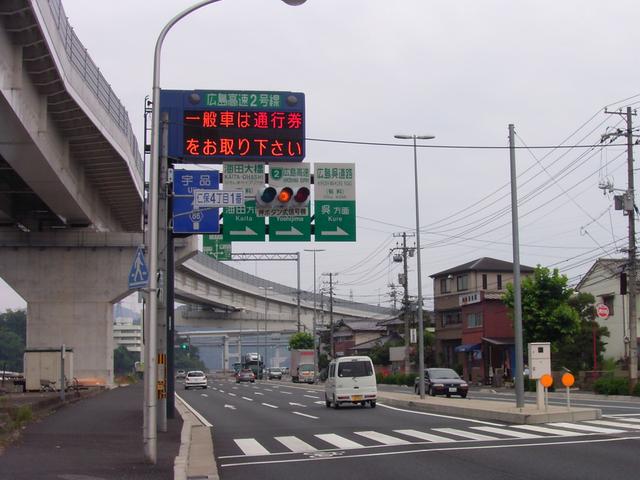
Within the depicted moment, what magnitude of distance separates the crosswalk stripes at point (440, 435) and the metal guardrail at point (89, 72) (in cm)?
1292

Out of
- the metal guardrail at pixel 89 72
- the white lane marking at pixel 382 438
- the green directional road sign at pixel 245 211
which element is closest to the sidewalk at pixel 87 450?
the white lane marking at pixel 382 438

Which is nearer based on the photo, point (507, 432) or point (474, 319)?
point (507, 432)

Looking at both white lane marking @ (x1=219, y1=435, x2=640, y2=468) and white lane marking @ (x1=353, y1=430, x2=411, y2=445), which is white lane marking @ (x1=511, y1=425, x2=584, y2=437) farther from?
white lane marking @ (x1=353, y1=430, x2=411, y2=445)

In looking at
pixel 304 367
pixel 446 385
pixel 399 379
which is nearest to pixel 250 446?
pixel 446 385

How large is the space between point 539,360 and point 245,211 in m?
9.32

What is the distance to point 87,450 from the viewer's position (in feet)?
52.0

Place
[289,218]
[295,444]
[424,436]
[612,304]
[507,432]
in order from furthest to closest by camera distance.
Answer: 1. [612,304]
2. [289,218]
3. [507,432]
4. [424,436]
5. [295,444]

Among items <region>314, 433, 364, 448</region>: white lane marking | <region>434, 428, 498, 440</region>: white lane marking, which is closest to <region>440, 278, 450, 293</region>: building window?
<region>434, 428, 498, 440</region>: white lane marking

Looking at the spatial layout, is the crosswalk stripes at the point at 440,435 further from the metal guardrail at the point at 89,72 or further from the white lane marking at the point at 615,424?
the metal guardrail at the point at 89,72

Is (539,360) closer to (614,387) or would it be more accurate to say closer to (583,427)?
(583,427)

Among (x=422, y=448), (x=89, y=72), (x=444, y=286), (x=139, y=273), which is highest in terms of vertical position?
(x=89, y=72)

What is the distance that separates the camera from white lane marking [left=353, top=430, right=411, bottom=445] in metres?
17.6

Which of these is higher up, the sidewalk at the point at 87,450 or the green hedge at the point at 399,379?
the sidewalk at the point at 87,450

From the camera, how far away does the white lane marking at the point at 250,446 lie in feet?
54.2
